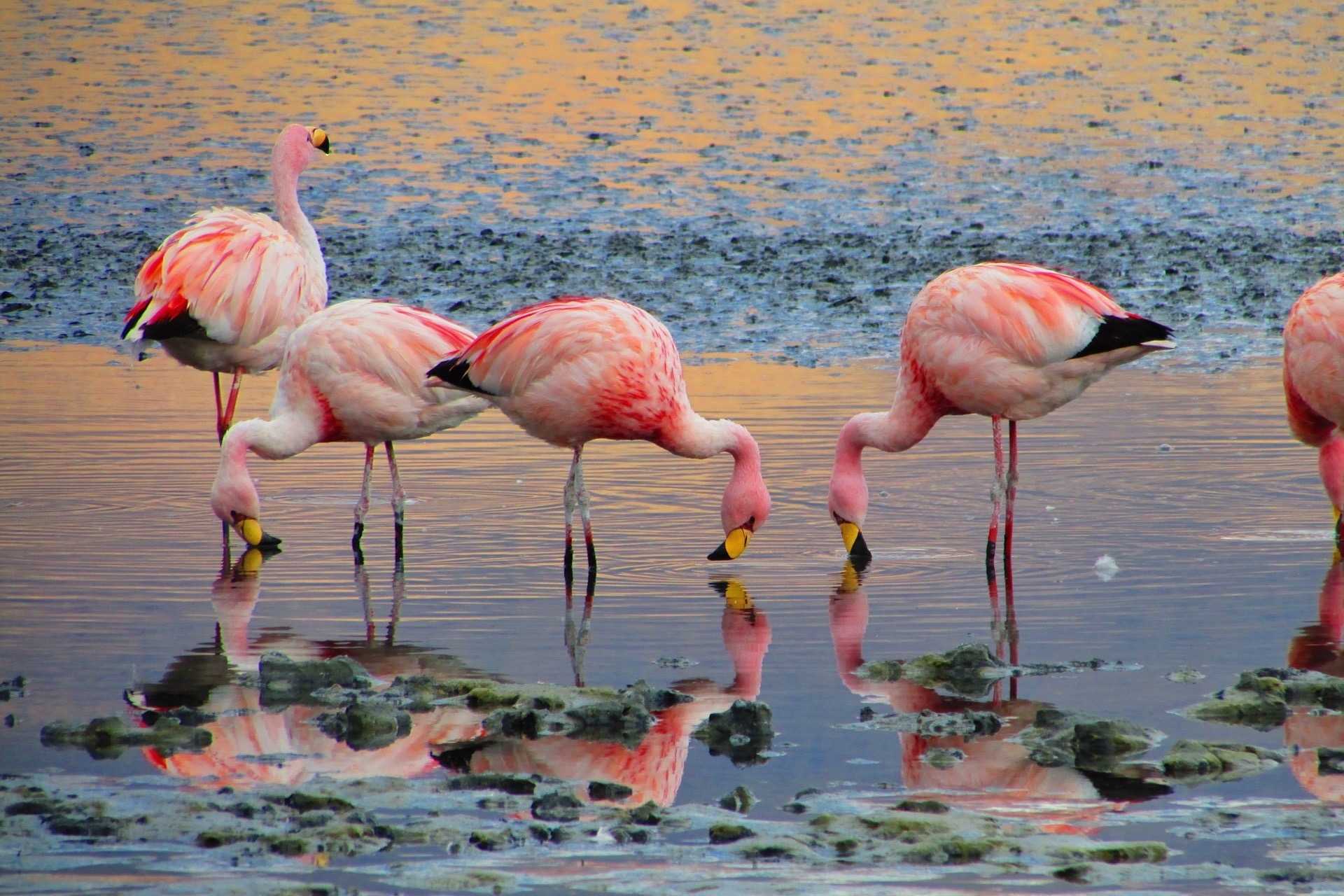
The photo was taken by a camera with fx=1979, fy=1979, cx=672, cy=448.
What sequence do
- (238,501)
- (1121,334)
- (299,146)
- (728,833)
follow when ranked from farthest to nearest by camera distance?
(299,146)
(238,501)
(1121,334)
(728,833)

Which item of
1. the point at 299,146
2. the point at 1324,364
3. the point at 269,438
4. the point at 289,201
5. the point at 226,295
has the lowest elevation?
the point at 269,438

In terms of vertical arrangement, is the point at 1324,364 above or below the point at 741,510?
above

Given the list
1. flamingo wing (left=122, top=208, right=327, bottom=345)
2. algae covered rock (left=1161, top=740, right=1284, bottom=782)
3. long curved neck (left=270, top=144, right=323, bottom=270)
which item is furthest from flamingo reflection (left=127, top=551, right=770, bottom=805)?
long curved neck (left=270, top=144, right=323, bottom=270)

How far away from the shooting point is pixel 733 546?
7859 mm

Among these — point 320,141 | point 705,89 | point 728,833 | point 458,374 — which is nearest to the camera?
point 728,833

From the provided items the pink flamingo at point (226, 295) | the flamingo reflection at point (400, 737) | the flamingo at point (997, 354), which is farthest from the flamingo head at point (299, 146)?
the flamingo reflection at point (400, 737)

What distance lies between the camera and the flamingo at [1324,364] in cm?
841

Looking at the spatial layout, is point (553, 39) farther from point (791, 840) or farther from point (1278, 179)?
point (791, 840)

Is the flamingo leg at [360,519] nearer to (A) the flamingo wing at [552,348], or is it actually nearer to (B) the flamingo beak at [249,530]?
(B) the flamingo beak at [249,530]

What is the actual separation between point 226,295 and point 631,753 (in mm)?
5470

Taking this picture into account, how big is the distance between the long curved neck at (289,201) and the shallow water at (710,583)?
121 cm

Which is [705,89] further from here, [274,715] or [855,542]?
[274,715]

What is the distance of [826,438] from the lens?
10.6m

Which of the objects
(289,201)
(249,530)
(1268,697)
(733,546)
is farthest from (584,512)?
(289,201)
